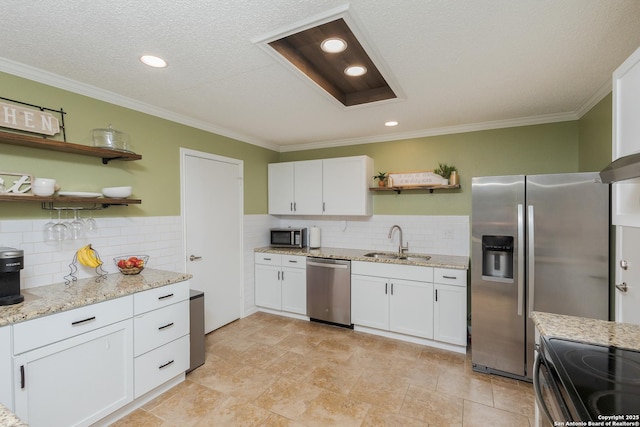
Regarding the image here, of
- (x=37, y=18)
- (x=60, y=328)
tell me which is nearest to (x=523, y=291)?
(x=60, y=328)

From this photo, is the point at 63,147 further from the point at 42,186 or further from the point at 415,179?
the point at 415,179

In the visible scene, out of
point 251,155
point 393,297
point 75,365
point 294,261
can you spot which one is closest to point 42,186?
point 75,365

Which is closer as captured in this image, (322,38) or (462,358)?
(322,38)

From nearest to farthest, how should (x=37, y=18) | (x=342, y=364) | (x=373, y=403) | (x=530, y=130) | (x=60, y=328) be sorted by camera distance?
1. (x=37, y=18)
2. (x=60, y=328)
3. (x=373, y=403)
4. (x=342, y=364)
5. (x=530, y=130)

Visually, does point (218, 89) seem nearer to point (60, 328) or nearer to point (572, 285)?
point (60, 328)

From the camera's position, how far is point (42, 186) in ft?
6.75

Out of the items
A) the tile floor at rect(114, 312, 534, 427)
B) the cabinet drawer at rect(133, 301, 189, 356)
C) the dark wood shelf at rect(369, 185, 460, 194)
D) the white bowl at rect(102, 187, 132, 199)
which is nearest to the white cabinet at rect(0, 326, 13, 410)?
the cabinet drawer at rect(133, 301, 189, 356)

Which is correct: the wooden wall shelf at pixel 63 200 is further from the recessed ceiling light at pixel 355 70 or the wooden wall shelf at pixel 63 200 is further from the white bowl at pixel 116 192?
the recessed ceiling light at pixel 355 70

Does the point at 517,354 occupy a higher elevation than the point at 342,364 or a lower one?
higher

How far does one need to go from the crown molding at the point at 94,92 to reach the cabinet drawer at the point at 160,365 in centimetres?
214

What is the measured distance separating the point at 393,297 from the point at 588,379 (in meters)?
2.37

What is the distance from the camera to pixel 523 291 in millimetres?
2568

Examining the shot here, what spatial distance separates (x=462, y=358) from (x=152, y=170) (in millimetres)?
3623

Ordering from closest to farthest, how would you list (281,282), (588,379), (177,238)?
(588,379), (177,238), (281,282)
